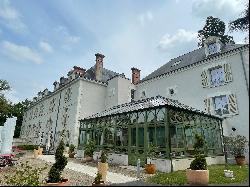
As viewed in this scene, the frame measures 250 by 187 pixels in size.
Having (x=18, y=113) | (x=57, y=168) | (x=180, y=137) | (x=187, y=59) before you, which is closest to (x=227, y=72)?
(x=187, y=59)

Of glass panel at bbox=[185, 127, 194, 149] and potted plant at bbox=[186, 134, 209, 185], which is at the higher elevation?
glass panel at bbox=[185, 127, 194, 149]

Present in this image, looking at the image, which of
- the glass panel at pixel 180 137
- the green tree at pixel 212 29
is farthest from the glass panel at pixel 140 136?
the green tree at pixel 212 29

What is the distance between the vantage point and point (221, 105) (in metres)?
18.8

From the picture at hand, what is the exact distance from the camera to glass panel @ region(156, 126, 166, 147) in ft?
42.5

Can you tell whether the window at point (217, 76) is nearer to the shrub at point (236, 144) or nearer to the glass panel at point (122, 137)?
the shrub at point (236, 144)

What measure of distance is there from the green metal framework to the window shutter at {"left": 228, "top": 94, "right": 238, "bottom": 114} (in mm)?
1281

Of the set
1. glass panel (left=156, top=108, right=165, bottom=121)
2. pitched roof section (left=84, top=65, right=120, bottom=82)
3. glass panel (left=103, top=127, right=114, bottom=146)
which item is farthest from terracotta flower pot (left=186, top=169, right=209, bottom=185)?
pitched roof section (left=84, top=65, right=120, bottom=82)

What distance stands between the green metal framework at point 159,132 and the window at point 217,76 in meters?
3.66

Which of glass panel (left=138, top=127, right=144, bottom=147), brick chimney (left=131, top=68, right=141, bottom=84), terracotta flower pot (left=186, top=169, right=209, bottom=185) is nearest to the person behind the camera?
terracotta flower pot (left=186, top=169, right=209, bottom=185)

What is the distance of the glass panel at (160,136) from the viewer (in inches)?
511

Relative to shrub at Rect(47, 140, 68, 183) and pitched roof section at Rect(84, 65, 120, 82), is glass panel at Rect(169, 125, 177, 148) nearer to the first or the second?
shrub at Rect(47, 140, 68, 183)

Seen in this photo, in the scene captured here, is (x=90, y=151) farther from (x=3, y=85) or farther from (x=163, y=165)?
(x=3, y=85)

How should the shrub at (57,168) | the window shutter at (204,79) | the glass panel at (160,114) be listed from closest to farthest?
1. the shrub at (57,168)
2. the glass panel at (160,114)
3. the window shutter at (204,79)

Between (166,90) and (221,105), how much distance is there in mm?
6264
